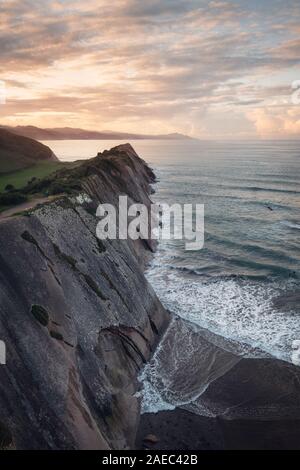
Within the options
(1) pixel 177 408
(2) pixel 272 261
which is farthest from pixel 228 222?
(1) pixel 177 408

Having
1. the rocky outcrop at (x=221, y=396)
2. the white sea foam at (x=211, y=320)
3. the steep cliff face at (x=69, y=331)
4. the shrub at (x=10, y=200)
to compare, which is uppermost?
the shrub at (x=10, y=200)

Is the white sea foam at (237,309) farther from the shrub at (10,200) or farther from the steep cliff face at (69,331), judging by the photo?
the shrub at (10,200)

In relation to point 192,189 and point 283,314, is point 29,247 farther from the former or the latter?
point 192,189

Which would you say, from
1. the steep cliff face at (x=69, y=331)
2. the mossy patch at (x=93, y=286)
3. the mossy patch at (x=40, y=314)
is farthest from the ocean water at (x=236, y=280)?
the mossy patch at (x=40, y=314)

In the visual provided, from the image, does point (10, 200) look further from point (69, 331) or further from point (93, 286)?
point (69, 331)

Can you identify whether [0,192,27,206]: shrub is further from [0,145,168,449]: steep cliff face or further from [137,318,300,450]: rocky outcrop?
[137,318,300,450]: rocky outcrop

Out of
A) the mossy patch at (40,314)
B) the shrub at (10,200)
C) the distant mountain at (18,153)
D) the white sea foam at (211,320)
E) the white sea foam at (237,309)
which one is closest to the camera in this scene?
the mossy patch at (40,314)

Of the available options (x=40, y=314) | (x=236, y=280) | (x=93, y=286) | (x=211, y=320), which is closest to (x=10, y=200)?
(x=93, y=286)
